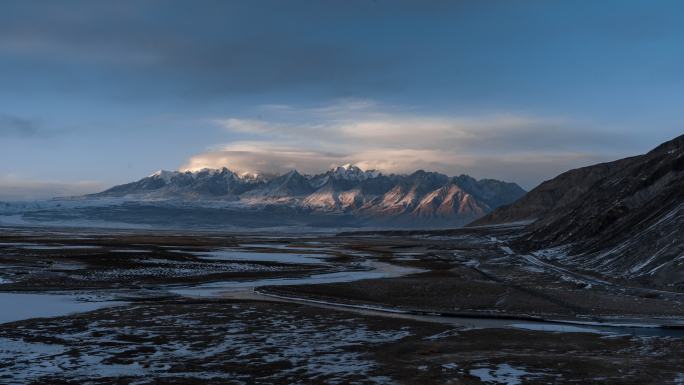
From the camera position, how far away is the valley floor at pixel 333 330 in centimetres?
2106

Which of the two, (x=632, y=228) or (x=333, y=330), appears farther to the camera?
(x=632, y=228)

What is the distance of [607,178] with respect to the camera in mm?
128625

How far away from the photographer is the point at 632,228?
76688 millimetres

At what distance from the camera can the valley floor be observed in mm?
21062

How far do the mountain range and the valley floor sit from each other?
5.42 m

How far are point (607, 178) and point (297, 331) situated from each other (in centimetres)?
11523

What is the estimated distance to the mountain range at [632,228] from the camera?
55.1m

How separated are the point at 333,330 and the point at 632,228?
196 feet

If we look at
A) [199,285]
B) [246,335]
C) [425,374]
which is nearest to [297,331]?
[246,335]

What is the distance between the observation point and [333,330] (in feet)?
97.2

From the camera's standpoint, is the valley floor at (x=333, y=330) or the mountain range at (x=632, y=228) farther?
the mountain range at (x=632, y=228)

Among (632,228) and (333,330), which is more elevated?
(632,228)

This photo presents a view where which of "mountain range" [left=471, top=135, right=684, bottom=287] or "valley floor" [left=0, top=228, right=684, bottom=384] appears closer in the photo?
Result: "valley floor" [left=0, top=228, right=684, bottom=384]

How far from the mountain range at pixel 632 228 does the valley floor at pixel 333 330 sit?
17.8 feet
